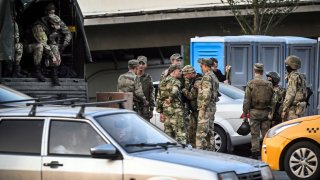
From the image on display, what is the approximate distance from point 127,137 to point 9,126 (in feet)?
4.32

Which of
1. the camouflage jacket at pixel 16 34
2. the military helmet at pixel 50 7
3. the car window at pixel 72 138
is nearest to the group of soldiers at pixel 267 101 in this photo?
the military helmet at pixel 50 7

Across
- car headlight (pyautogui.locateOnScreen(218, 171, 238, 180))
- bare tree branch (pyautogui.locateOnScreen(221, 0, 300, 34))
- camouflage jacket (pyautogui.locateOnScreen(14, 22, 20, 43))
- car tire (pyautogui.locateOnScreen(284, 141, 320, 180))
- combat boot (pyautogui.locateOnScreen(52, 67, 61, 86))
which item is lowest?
car tire (pyautogui.locateOnScreen(284, 141, 320, 180))

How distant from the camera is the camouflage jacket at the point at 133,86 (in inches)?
533

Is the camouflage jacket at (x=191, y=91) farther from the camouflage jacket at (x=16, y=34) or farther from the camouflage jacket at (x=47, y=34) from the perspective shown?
the camouflage jacket at (x=16, y=34)

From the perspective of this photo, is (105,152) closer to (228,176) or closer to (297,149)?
(228,176)

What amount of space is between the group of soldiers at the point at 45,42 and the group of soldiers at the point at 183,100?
1.26 meters

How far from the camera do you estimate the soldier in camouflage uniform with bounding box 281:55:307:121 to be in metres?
13.6

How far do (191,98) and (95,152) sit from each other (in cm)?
616

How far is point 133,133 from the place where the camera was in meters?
8.26

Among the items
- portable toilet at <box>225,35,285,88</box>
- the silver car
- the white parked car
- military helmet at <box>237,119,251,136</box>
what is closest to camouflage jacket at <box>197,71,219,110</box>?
military helmet at <box>237,119,251,136</box>

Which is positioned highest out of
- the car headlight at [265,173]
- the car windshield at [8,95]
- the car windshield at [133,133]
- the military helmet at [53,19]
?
the military helmet at [53,19]

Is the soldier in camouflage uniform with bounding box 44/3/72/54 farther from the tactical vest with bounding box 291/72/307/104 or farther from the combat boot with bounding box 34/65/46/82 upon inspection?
the tactical vest with bounding box 291/72/307/104

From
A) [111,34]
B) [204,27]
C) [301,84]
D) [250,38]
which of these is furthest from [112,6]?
[301,84]

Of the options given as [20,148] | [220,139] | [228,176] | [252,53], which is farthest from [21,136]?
[252,53]
